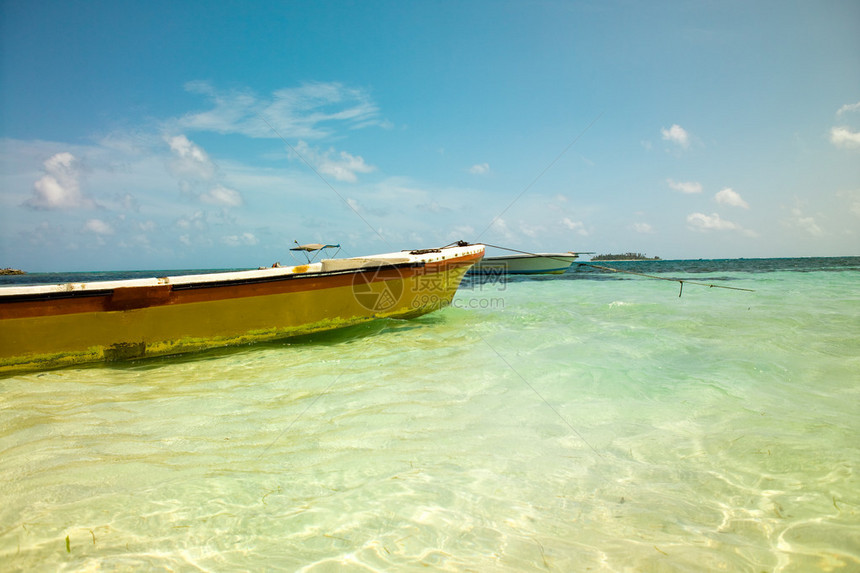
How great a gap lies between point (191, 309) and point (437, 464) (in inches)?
167

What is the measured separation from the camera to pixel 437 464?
245 cm

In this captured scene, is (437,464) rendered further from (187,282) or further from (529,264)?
(529,264)

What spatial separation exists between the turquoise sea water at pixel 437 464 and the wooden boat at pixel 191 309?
0.28 meters

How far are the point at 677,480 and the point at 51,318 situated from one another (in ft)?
19.9

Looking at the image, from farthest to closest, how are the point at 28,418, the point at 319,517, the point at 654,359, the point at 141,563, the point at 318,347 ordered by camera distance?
the point at 318,347 → the point at 654,359 → the point at 28,418 → the point at 319,517 → the point at 141,563

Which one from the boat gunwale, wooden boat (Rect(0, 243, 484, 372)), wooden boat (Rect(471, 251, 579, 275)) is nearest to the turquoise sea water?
wooden boat (Rect(0, 243, 484, 372))

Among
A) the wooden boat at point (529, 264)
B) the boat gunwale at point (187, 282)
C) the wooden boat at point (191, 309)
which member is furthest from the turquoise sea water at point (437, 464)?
the wooden boat at point (529, 264)

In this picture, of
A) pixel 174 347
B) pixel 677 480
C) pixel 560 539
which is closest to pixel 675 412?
pixel 677 480

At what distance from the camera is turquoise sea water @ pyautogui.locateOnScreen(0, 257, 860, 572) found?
170cm

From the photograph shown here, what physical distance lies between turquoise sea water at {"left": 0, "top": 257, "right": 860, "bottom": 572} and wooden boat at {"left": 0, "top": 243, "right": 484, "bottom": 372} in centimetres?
28

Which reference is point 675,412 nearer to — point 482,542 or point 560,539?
point 560,539

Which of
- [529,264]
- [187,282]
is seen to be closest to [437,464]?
[187,282]

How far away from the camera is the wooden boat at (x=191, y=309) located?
454 centimetres

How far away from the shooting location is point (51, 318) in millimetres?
4590
